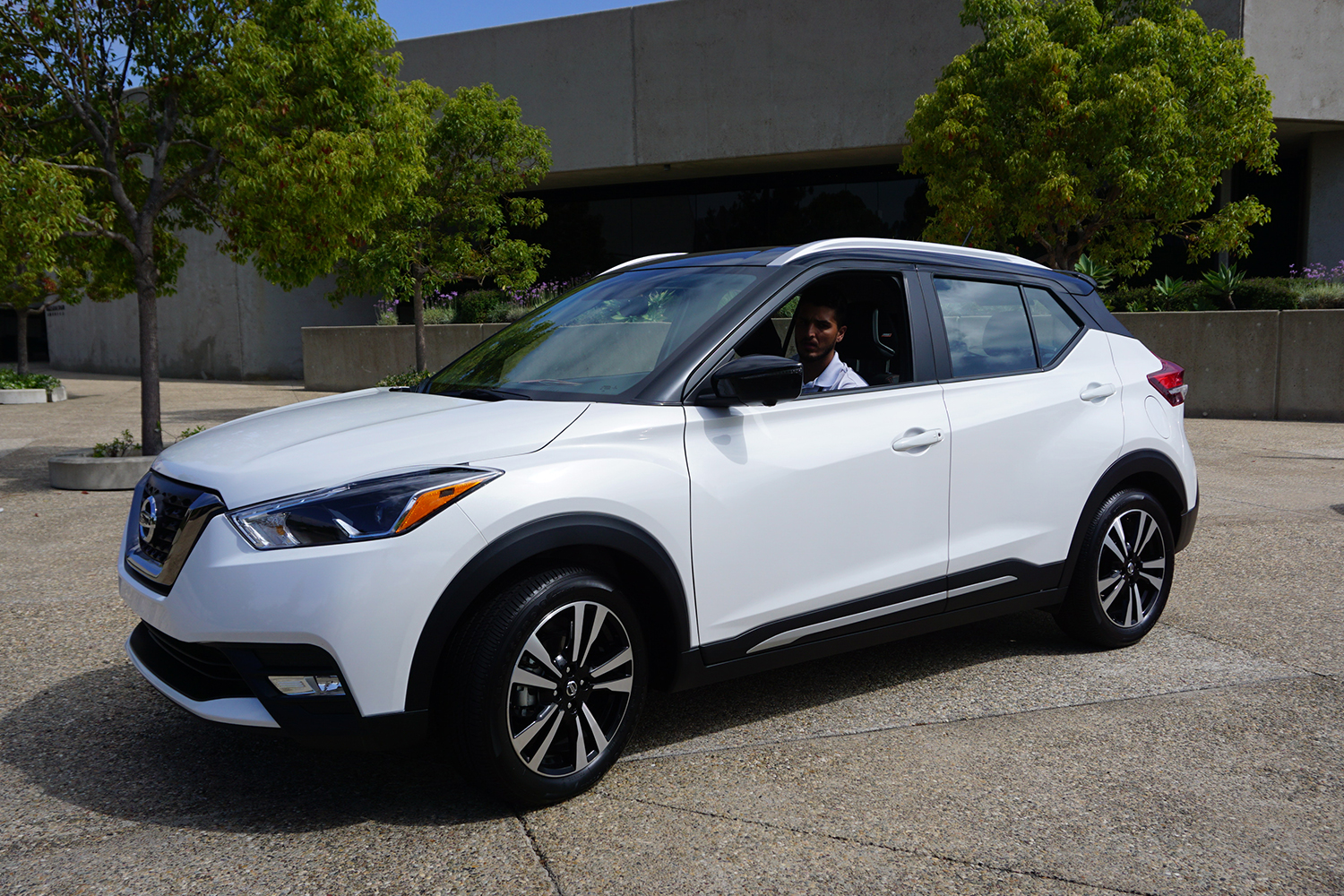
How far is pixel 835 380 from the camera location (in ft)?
13.8

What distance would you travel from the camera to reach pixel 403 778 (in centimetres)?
358

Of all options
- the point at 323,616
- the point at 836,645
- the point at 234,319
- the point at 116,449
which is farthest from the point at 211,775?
the point at 234,319

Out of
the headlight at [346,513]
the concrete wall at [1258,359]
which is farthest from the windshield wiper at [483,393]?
the concrete wall at [1258,359]

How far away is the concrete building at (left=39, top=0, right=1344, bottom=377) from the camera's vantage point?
22.1 m

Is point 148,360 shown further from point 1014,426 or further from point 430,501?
point 1014,426

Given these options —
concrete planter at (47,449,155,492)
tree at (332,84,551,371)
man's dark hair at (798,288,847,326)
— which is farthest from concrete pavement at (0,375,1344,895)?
tree at (332,84,551,371)

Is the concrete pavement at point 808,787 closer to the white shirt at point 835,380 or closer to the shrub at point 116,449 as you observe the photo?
the white shirt at point 835,380

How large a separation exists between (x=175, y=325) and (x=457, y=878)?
33.7 m

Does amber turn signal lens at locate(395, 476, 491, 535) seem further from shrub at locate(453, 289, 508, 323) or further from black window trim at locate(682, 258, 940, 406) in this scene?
shrub at locate(453, 289, 508, 323)

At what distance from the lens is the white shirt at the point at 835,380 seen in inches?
161

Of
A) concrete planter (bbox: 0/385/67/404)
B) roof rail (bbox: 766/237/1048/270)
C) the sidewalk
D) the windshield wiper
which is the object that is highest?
roof rail (bbox: 766/237/1048/270)

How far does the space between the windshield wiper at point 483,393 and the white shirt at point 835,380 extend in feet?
3.51

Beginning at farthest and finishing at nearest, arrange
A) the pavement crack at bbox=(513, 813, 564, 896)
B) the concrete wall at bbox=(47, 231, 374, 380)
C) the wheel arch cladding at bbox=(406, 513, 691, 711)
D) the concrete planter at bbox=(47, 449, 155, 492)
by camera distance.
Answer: the concrete wall at bbox=(47, 231, 374, 380) < the concrete planter at bbox=(47, 449, 155, 492) < the wheel arch cladding at bbox=(406, 513, 691, 711) < the pavement crack at bbox=(513, 813, 564, 896)

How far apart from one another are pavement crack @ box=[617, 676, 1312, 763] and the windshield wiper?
1.32m
